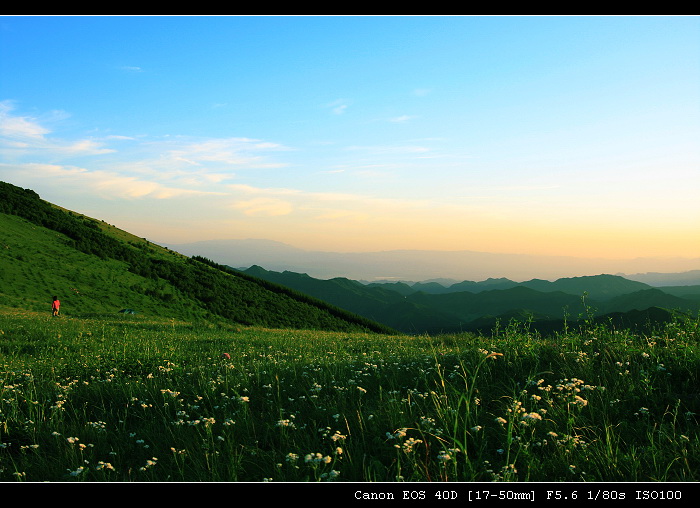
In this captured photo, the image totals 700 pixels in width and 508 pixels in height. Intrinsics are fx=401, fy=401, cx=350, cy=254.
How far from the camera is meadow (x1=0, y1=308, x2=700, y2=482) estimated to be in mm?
3240

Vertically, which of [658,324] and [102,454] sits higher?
[658,324]

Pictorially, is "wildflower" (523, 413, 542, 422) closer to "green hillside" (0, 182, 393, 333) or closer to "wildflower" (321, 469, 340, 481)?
"wildflower" (321, 469, 340, 481)

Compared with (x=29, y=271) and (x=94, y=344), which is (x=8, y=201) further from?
(x=94, y=344)

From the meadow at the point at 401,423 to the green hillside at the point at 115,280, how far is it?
31974mm

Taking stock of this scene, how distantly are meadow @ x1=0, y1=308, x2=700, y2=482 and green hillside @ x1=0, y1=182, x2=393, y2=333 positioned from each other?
31974 mm

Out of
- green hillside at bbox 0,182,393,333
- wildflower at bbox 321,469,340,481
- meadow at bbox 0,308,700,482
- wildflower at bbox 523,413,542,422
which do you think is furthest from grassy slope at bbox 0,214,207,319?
wildflower at bbox 523,413,542,422

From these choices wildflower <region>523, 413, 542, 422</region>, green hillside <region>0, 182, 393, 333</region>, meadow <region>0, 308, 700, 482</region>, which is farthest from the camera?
green hillside <region>0, 182, 393, 333</region>

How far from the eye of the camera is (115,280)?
5716cm

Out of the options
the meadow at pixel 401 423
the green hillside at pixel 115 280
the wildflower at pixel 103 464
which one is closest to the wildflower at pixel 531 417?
the meadow at pixel 401 423

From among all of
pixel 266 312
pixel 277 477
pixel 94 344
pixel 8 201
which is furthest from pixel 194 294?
pixel 277 477

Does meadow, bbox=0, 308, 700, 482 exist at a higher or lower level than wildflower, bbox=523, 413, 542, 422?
lower

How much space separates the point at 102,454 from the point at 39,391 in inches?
134

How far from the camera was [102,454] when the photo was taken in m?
4.05
